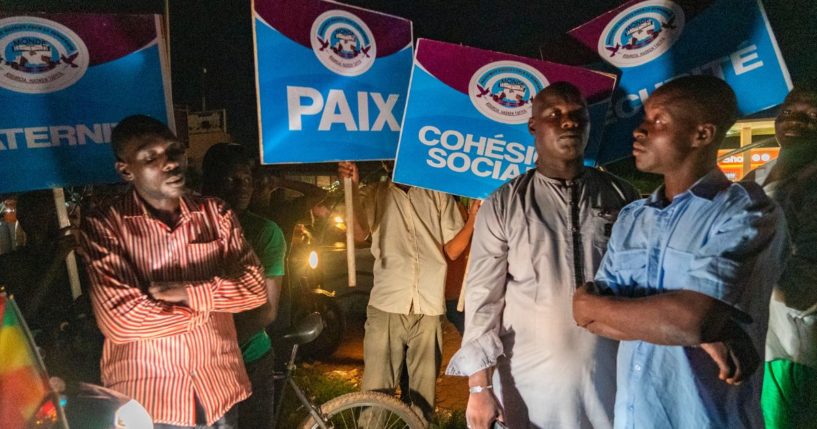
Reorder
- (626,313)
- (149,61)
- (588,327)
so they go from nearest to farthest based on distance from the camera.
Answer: (626,313) < (588,327) < (149,61)

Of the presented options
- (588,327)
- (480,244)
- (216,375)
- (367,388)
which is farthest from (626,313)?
(367,388)

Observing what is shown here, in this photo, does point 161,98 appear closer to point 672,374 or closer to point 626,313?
point 626,313

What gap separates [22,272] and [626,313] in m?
2.82

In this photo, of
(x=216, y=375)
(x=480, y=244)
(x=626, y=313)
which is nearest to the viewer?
(x=626, y=313)

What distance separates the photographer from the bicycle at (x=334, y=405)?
3.46 meters

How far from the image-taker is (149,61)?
2734 millimetres

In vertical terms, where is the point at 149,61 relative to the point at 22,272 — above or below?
above

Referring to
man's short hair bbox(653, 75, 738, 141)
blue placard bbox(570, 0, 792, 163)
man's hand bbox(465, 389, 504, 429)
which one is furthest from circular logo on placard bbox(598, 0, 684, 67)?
man's hand bbox(465, 389, 504, 429)

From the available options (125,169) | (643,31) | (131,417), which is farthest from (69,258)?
(643,31)

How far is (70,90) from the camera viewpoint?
2596 mm

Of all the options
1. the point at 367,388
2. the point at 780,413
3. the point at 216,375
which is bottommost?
the point at 367,388

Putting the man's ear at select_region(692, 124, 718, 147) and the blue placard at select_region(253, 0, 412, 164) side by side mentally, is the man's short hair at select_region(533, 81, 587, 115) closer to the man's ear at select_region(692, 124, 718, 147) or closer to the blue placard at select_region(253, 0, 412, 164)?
the man's ear at select_region(692, 124, 718, 147)

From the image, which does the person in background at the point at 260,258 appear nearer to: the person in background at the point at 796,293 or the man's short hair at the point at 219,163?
the man's short hair at the point at 219,163

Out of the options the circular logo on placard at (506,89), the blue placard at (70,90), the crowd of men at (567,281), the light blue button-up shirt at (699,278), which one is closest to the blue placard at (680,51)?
the crowd of men at (567,281)
